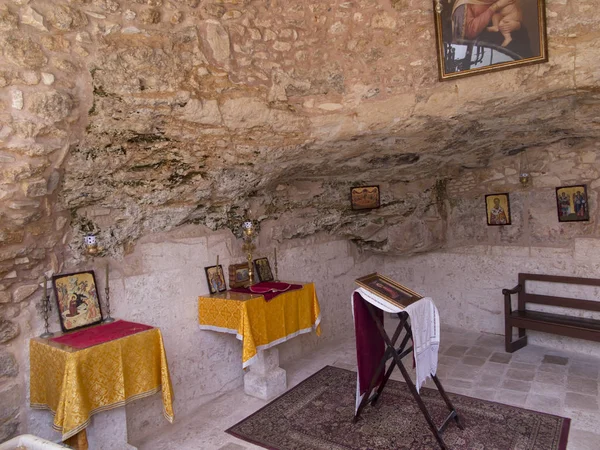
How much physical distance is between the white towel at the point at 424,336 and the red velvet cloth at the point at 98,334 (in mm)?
1841

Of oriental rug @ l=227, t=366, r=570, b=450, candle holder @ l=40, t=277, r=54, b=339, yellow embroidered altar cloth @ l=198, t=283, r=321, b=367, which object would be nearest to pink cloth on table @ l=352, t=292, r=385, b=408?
oriental rug @ l=227, t=366, r=570, b=450

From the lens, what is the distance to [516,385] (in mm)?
3838

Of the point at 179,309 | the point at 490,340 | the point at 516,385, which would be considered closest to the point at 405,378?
the point at 516,385

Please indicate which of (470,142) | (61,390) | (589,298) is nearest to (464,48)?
(470,142)

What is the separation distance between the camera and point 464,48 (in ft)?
10.5

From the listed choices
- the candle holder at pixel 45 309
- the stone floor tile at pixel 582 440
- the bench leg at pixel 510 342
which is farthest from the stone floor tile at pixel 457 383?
the candle holder at pixel 45 309

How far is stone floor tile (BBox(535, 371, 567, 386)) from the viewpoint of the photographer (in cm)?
389

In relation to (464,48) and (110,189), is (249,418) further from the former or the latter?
(464,48)

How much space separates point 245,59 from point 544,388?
12.7 ft

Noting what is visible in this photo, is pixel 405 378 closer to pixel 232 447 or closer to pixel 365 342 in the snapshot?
pixel 365 342

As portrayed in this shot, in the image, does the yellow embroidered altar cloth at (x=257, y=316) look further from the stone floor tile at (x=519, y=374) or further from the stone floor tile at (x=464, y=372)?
the stone floor tile at (x=519, y=374)

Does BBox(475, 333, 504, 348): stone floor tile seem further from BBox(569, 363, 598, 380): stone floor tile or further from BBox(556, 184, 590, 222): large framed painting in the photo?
BBox(556, 184, 590, 222): large framed painting

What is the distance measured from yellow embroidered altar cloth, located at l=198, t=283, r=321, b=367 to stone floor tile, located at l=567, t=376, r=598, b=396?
2400mm

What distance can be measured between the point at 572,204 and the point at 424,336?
2.91 metres
